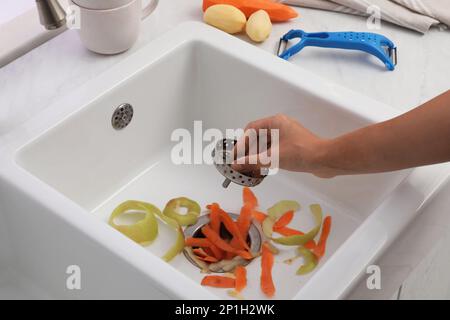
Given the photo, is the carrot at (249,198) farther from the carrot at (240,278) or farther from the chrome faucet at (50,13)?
the chrome faucet at (50,13)

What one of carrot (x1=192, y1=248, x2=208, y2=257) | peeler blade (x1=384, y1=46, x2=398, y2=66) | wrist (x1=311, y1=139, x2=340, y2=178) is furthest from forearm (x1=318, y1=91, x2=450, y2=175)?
peeler blade (x1=384, y1=46, x2=398, y2=66)

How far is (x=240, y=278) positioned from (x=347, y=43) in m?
0.42

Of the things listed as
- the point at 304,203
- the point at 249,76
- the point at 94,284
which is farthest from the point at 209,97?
the point at 94,284

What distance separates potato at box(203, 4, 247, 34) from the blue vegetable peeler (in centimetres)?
7

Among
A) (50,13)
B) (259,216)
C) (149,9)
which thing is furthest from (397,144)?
(149,9)

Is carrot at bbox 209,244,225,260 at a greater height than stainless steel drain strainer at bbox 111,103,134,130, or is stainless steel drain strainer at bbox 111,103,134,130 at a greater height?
stainless steel drain strainer at bbox 111,103,134,130

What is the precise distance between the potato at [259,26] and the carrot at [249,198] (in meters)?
0.25

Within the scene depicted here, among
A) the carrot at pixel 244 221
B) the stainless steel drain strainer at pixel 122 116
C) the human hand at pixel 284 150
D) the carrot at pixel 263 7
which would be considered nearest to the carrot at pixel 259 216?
the carrot at pixel 244 221

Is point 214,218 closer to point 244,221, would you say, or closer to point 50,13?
point 244,221

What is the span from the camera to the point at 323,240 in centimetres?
102

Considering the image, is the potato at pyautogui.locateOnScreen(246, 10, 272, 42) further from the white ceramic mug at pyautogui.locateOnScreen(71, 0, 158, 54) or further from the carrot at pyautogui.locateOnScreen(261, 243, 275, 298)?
the carrot at pyautogui.locateOnScreen(261, 243, 275, 298)

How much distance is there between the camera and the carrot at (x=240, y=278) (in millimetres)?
956

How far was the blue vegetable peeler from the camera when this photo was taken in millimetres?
1121

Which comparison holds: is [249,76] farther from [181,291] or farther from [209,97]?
[181,291]
